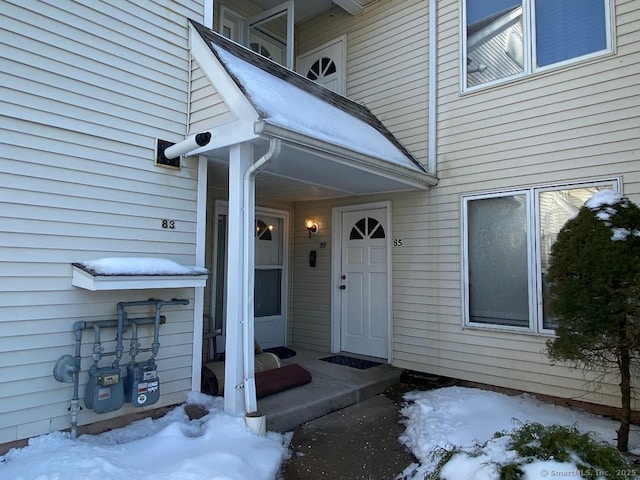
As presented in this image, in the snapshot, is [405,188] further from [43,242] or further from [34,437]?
[34,437]

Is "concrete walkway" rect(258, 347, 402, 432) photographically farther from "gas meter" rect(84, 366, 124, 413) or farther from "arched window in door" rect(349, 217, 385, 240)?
"arched window in door" rect(349, 217, 385, 240)

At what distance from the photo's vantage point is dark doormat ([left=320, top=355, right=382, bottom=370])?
556 centimetres

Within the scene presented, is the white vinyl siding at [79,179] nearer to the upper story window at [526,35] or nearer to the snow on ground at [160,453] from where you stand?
the snow on ground at [160,453]

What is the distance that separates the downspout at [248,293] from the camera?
3.57m

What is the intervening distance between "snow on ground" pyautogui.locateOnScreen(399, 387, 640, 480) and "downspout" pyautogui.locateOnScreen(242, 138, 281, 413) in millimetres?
1372

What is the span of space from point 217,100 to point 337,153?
47.5 inches

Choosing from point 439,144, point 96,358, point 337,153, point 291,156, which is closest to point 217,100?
point 291,156

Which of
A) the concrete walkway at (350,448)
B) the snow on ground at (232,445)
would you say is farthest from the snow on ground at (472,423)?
the concrete walkway at (350,448)

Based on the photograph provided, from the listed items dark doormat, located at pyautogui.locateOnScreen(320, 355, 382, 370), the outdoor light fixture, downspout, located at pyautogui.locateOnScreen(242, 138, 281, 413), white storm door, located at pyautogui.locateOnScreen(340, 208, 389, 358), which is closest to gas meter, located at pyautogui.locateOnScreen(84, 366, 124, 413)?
downspout, located at pyautogui.locateOnScreen(242, 138, 281, 413)

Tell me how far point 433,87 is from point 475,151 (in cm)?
108

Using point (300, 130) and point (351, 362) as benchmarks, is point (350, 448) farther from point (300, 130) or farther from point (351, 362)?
point (300, 130)

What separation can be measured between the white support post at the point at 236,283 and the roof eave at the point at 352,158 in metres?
0.41

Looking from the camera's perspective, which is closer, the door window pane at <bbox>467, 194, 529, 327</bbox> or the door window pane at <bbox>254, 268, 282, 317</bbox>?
the door window pane at <bbox>467, 194, 529, 327</bbox>

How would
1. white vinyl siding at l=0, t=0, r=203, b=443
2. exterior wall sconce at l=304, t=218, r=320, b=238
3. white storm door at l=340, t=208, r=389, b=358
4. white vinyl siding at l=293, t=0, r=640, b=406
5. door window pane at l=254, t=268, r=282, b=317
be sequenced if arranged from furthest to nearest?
1. exterior wall sconce at l=304, t=218, r=320, b=238
2. door window pane at l=254, t=268, r=282, b=317
3. white storm door at l=340, t=208, r=389, b=358
4. white vinyl siding at l=293, t=0, r=640, b=406
5. white vinyl siding at l=0, t=0, r=203, b=443
